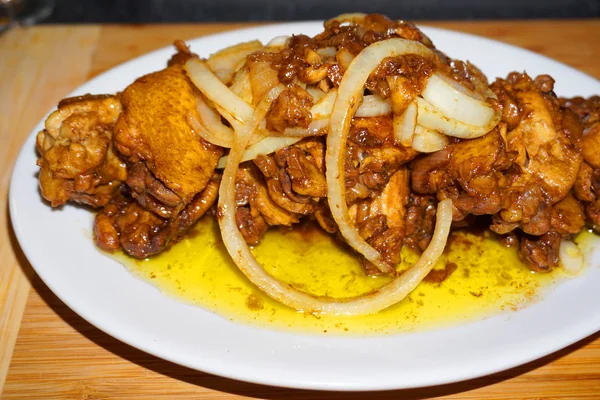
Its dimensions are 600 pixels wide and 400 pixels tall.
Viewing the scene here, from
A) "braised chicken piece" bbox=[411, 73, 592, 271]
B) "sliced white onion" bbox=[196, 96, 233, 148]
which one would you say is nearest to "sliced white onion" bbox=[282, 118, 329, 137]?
"sliced white onion" bbox=[196, 96, 233, 148]

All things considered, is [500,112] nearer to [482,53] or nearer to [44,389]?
[482,53]

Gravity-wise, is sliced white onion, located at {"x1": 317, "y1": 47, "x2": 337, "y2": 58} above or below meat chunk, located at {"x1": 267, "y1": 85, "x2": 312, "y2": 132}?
above

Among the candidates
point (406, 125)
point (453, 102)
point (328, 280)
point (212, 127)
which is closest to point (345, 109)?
point (406, 125)

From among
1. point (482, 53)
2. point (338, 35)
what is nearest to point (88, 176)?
point (338, 35)

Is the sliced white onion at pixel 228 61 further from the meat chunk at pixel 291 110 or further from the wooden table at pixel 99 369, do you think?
the wooden table at pixel 99 369

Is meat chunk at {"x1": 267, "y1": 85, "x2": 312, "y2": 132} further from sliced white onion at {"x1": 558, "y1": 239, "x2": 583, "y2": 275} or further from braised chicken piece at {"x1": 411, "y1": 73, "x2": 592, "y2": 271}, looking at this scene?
sliced white onion at {"x1": 558, "y1": 239, "x2": 583, "y2": 275}

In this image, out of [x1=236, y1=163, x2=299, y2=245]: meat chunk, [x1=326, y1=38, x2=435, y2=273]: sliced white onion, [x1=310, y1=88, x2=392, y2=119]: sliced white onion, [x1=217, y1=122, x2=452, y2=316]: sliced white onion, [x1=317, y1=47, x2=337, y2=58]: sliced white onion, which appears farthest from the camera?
[x1=236, y1=163, x2=299, y2=245]: meat chunk
